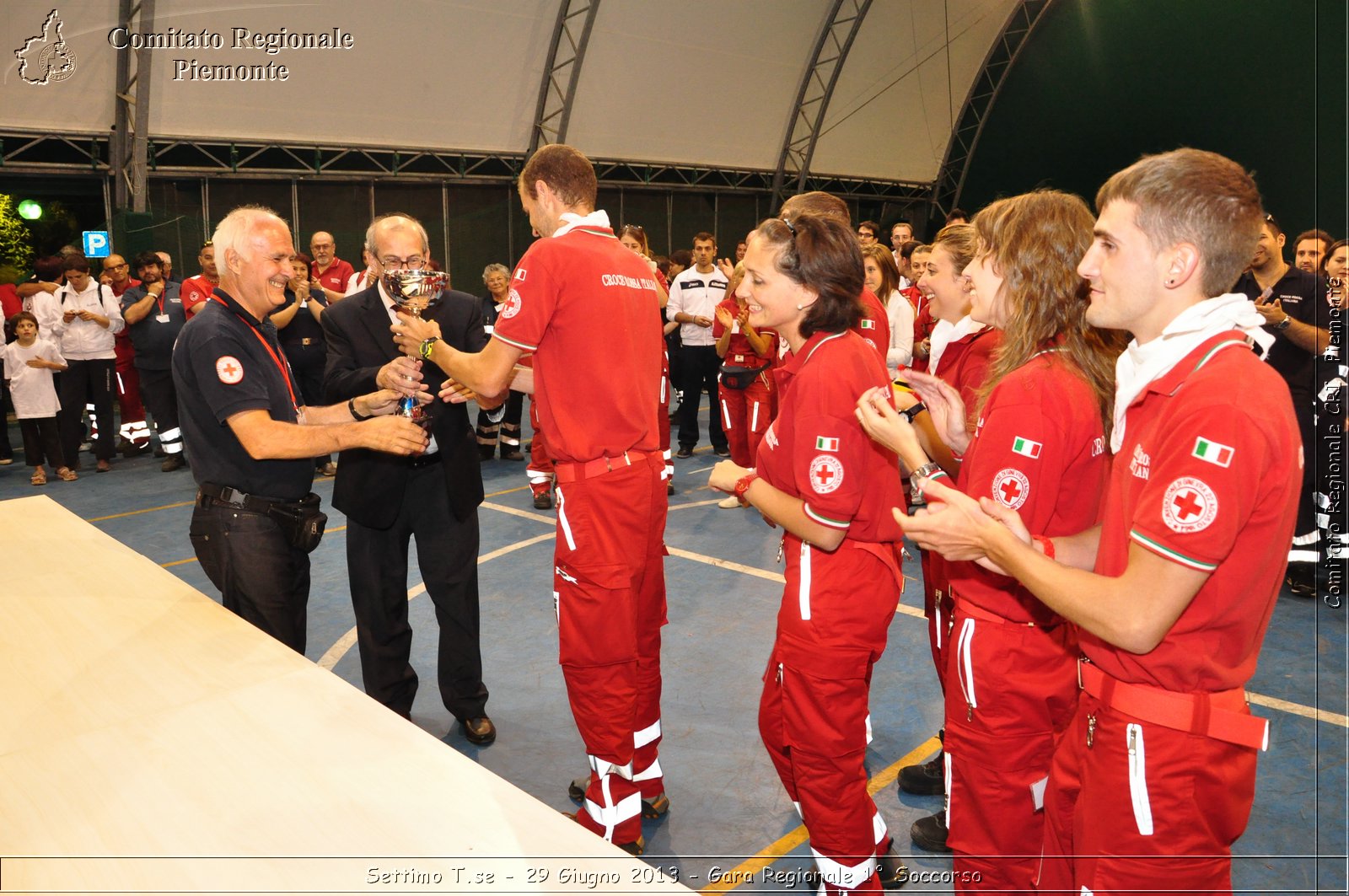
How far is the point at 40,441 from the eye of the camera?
9500 mm

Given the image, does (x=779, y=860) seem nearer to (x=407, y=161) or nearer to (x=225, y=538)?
(x=225, y=538)

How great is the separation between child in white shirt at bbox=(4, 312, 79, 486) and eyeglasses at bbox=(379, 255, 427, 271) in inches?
291

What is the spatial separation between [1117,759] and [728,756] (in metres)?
2.33

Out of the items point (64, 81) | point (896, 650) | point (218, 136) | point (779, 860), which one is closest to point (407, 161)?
point (218, 136)

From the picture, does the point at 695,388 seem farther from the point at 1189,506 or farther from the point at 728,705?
the point at 1189,506

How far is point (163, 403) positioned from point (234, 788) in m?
9.30

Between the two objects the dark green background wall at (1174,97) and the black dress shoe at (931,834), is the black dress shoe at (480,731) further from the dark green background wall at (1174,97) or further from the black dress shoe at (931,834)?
the dark green background wall at (1174,97)

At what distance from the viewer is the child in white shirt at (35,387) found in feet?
29.4

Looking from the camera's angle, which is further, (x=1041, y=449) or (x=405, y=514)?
(x=405, y=514)

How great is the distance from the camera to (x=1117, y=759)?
1.68 m

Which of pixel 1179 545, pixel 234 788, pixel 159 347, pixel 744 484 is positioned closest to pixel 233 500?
pixel 234 788

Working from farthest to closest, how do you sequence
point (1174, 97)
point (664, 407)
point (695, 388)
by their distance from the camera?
1. point (1174, 97)
2. point (695, 388)
3. point (664, 407)

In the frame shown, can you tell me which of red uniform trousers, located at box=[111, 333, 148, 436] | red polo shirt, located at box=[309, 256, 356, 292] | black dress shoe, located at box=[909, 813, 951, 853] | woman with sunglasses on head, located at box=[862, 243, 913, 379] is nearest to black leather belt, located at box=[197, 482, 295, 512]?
black dress shoe, located at box=[909, 813, 951, 853]

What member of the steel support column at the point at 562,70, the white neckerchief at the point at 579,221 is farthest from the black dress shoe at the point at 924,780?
the steel support column at the point at 562,70
